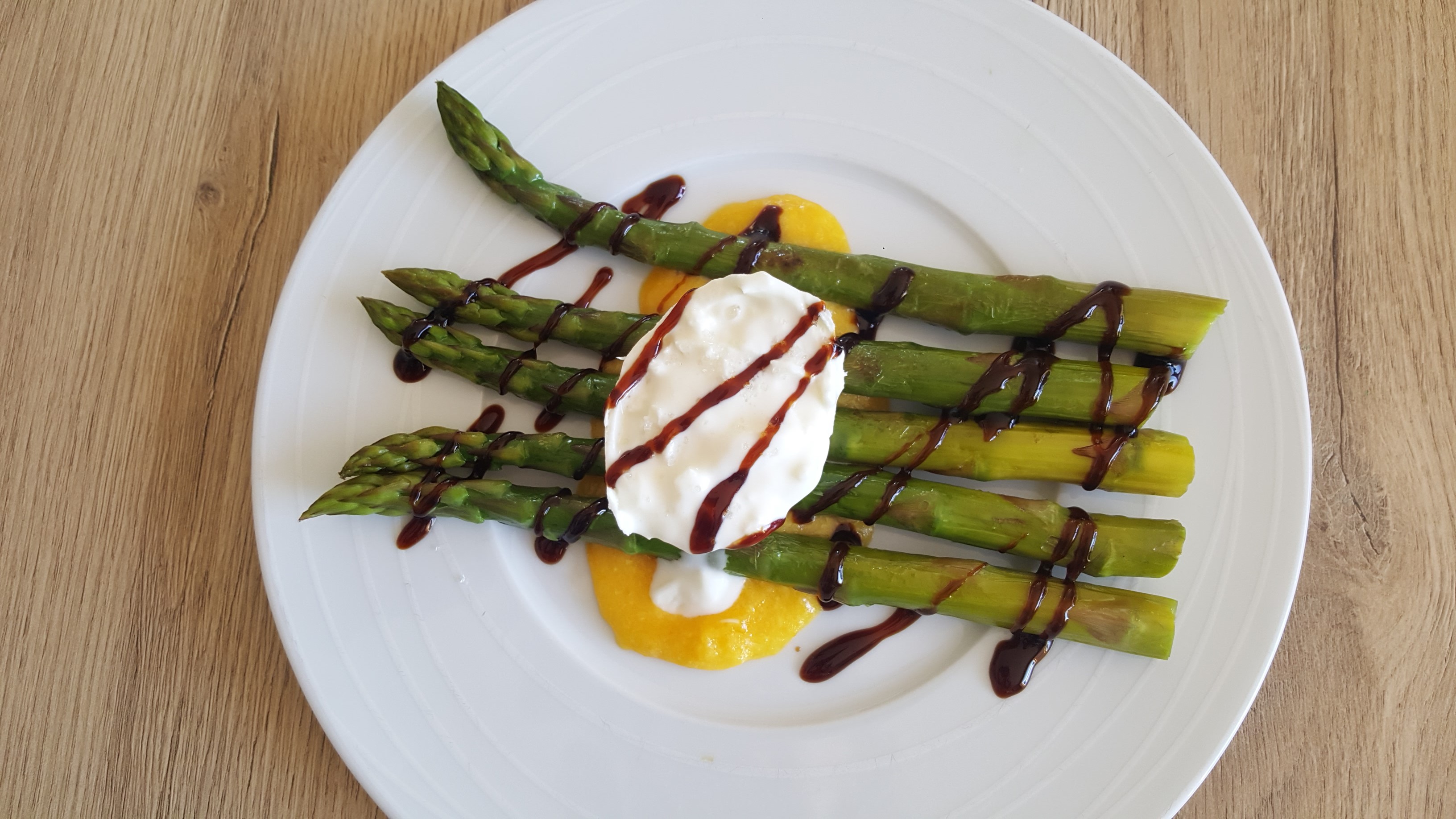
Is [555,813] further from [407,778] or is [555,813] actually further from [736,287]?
[736,287]

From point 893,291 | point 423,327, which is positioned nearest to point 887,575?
point 893,291

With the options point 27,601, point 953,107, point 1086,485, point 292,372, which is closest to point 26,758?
point 27,601

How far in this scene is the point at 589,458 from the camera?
267 cm

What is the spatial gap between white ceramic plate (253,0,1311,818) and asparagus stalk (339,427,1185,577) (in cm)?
15

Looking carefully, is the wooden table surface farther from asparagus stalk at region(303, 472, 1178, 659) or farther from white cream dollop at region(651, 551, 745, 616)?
white cream dollop at region(651, 551, 745, 616)

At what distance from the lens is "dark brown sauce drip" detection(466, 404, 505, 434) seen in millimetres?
2822

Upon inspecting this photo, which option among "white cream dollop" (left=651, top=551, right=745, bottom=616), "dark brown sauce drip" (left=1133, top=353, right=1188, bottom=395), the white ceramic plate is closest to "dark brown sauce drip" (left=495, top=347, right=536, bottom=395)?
the white ceramic plate

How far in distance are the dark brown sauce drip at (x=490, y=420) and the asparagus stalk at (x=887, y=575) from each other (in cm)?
25

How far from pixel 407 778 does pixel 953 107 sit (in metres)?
3.02

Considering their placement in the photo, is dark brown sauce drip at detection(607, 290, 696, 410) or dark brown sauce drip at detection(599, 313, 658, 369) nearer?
dark brown sauce drip at detection(607, 290, 696, 410)

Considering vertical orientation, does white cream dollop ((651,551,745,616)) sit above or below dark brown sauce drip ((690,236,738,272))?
below

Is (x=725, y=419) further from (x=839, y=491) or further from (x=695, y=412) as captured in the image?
(x=839, y=491)

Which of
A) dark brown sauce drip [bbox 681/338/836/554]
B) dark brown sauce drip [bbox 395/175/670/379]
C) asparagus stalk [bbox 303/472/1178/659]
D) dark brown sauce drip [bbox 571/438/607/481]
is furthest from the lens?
dark brown sauce drip [bbox 395/175/670/379]

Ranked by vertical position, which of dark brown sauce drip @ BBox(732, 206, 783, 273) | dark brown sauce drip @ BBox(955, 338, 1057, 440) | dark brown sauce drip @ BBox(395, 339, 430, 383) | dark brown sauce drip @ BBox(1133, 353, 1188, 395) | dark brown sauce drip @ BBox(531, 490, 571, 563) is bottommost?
dark brown sauce drip @ BBox(531, 490, 571, 563)
